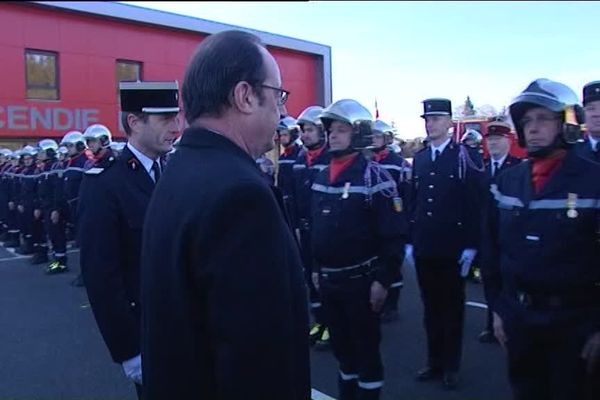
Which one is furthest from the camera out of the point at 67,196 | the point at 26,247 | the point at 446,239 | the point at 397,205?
the point at 26,247

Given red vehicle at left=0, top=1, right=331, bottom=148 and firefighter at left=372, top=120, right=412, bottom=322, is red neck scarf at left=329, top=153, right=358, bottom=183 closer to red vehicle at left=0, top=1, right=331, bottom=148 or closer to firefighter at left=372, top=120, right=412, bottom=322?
firefighter at left=372, top=120, right=412, bottom=322

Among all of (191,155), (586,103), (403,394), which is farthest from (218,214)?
(586,103)

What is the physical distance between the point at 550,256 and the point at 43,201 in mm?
10846

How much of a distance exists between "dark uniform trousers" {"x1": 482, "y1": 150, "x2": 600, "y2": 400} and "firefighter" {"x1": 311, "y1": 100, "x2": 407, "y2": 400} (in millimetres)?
922

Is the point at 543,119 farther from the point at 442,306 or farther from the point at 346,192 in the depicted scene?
the point at 442,306

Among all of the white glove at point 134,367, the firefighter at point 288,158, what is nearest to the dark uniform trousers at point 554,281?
the white glove at point 134,367

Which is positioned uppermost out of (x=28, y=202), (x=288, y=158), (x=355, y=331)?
(x=288, y=158)

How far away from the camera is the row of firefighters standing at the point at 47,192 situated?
10352 mm

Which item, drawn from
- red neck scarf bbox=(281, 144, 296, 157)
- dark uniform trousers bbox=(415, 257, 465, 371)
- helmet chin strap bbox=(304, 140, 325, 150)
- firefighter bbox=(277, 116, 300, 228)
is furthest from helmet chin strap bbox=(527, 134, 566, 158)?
red neck scarf bbox=(281, 144, 296, 157)

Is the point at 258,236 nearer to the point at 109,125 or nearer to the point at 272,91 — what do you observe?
the point at 272,91

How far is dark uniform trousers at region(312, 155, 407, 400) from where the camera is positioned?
385 centimetres

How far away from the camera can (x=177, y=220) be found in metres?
1.43

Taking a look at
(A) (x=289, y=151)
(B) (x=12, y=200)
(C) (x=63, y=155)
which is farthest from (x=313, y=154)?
(B) (x=12, y=200)

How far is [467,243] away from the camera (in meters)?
4.76
